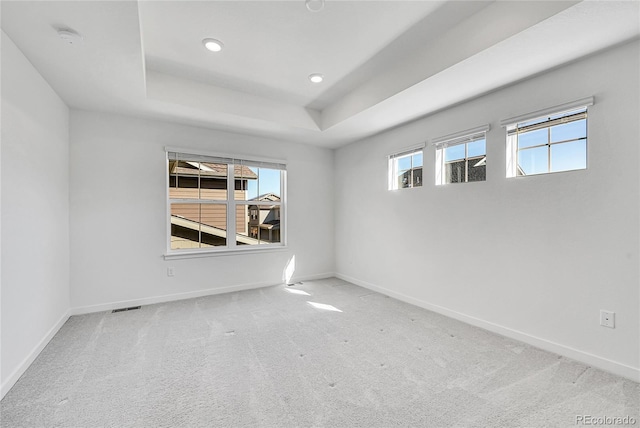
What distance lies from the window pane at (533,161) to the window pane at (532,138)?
0.18ft

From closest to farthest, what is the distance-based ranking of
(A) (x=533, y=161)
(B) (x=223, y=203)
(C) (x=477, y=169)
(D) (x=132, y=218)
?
(A) (x=533, y=161) → (C) (x=477, y=169) → (D) (x=132, y=218) → (B) (x=223, y=203)

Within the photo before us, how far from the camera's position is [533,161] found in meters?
2.51

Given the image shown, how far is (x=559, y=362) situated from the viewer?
85.7 inches

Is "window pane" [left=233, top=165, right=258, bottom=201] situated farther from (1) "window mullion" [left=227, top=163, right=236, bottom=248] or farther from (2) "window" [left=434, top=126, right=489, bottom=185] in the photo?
(2) "window" [left=434, top=126, right=489, bottom=185]

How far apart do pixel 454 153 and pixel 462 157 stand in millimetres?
119

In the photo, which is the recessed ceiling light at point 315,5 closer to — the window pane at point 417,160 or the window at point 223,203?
the window pane at point 417,160

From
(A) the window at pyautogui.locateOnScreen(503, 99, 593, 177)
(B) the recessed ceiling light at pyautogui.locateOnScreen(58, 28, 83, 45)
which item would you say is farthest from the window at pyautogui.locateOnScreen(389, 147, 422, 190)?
(B) the recessed ceiling light at pyautogui.locateOnScreen(58, 28, 83, 45)

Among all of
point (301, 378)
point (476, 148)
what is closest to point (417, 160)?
point (476, 148)

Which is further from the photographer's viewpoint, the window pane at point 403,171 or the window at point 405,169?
the window pane at point 403,171

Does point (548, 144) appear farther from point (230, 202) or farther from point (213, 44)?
point (230, 202)

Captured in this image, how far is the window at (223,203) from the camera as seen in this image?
151 inches

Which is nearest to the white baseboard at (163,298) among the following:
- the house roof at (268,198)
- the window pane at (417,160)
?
the house roof at (268,198)

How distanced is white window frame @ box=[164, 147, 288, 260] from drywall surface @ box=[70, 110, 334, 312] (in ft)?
0.24

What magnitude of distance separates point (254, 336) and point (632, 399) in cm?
277
